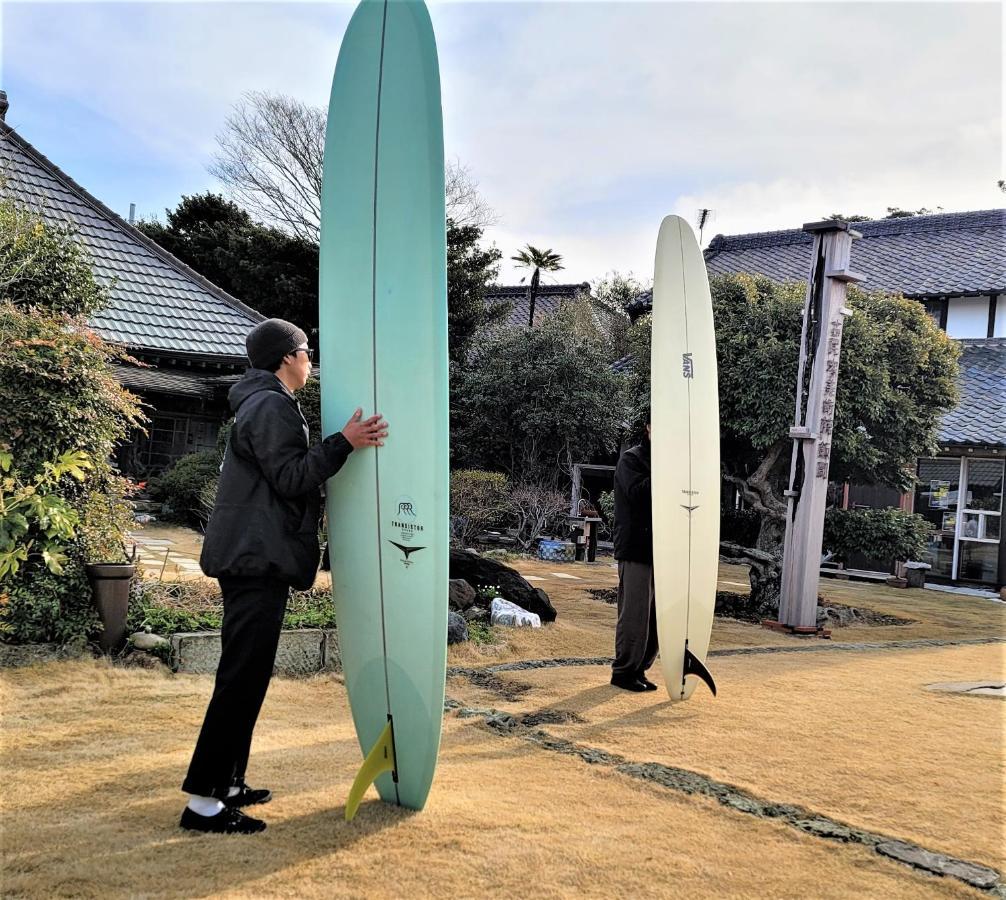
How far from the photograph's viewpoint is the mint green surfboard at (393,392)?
316cm

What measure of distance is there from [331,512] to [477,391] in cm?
1475

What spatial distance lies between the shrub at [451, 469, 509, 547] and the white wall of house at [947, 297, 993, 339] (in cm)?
913

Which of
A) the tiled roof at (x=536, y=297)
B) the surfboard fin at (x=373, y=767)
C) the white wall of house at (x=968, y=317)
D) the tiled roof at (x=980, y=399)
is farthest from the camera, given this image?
the tiled roof at (x=536, y=297)

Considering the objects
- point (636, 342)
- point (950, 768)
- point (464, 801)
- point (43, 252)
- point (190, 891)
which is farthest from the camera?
point (636, 342)

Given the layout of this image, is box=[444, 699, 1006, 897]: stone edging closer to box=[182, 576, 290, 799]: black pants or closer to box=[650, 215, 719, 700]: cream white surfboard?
box=[650, 215, 719, 700]: cream white surfboard

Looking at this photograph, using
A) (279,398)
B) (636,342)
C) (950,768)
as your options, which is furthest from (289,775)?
(636,342)

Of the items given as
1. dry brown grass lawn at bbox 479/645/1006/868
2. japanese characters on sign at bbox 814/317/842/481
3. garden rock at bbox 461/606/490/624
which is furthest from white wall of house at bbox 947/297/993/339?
garden rock at bbox 461/606/490/624

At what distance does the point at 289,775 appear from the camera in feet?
11.6

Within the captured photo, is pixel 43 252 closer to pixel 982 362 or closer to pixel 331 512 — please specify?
pixel 331 512

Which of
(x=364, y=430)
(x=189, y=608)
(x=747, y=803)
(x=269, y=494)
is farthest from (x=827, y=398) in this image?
(x=269, y=494)

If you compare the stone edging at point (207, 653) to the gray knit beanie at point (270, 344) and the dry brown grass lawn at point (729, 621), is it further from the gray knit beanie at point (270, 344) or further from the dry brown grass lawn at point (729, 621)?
the gray knit beanie at point (270, 344)

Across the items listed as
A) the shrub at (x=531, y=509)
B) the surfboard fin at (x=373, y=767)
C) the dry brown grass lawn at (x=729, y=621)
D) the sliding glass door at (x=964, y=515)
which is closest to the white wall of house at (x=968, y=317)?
the sliding glass door at (x=964, y=515)

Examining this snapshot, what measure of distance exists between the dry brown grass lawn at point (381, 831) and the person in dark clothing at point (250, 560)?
0.21 metres

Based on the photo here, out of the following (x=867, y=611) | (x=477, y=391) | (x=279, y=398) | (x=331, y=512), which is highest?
(x=477, y=391)
